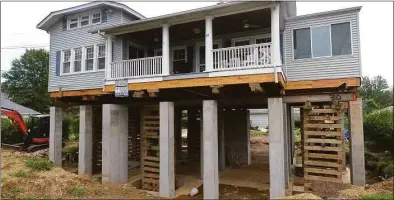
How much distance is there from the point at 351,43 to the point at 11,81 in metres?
44.0

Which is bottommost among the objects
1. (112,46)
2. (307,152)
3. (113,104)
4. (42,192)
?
(42,192)

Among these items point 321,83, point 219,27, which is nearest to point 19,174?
point 219,27

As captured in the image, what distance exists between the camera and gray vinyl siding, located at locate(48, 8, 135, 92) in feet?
45.9

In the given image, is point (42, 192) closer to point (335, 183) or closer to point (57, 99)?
point (57, 99)

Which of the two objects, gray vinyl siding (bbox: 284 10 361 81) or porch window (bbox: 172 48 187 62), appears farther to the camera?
porch window (bbox: 172 48 187 62)

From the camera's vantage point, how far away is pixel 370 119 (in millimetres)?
18453

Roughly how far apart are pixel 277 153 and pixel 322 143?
2.23m

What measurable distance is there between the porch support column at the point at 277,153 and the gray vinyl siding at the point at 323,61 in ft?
6.14

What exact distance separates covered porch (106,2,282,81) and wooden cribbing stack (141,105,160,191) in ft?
6.19

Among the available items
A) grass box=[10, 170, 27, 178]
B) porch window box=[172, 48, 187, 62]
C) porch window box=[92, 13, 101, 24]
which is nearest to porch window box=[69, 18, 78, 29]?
porch window box=[92, 13, 101, 24]

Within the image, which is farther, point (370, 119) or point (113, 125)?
point (370, 119)

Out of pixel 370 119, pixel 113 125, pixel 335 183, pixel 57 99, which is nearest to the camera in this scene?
pixel 335 183

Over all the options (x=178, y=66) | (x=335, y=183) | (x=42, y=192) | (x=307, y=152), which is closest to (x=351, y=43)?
(x=307, y=152)

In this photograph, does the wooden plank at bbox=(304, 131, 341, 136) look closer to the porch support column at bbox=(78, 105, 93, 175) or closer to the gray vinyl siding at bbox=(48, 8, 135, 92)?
the gray vinyl siding at bbox=(48, 8, 135, 92)
